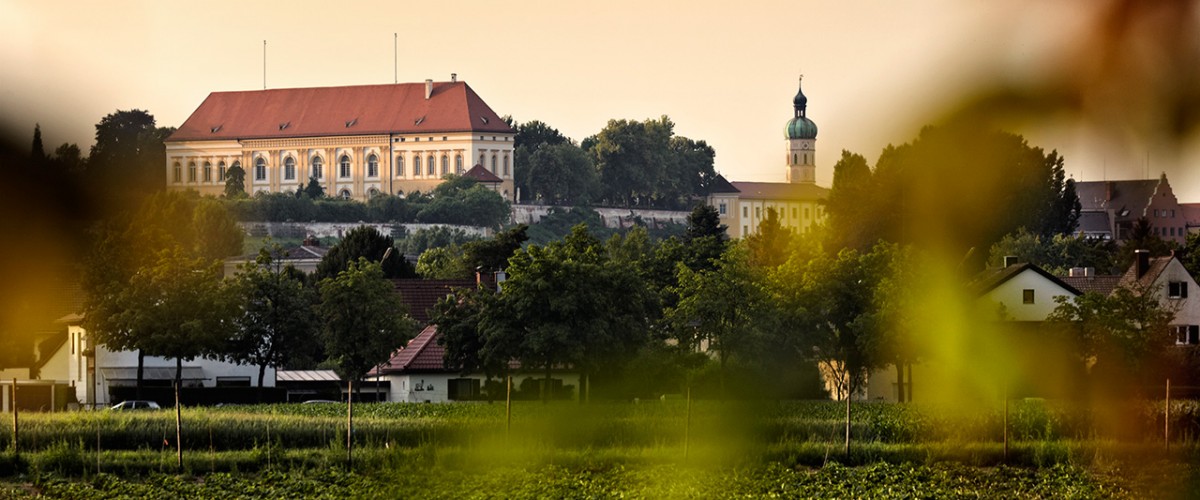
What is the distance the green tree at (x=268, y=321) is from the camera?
52.0 meters

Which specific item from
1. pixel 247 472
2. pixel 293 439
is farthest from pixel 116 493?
pixel 293 439

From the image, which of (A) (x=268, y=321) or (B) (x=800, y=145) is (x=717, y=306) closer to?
(A) (x=268, y=321)

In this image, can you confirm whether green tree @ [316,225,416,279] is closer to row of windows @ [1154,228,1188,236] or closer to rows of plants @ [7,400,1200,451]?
rows of plants @ [7,400,1200,451]

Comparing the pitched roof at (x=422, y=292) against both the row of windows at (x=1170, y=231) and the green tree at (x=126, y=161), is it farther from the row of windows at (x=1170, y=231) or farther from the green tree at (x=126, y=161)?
the row of windows at (x=1170, y=231)

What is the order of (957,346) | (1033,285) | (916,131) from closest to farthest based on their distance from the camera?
(916,131), (957,346), (1033,285)

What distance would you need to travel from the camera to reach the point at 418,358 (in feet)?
Result: 166

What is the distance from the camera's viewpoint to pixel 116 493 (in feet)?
84.3

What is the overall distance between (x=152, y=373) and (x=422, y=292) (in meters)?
14.0

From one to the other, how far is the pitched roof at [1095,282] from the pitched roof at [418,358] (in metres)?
18.0

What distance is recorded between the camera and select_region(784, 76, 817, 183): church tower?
3.30 meters

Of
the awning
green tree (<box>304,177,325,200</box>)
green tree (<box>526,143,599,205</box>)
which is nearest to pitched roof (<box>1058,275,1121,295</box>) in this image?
the awning

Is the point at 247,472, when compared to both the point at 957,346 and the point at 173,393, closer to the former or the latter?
the point at 173,393

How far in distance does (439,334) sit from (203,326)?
6.50 meters

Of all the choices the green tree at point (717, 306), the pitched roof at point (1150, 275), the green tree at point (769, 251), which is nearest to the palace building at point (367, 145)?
the green tree at point (769, 251)
